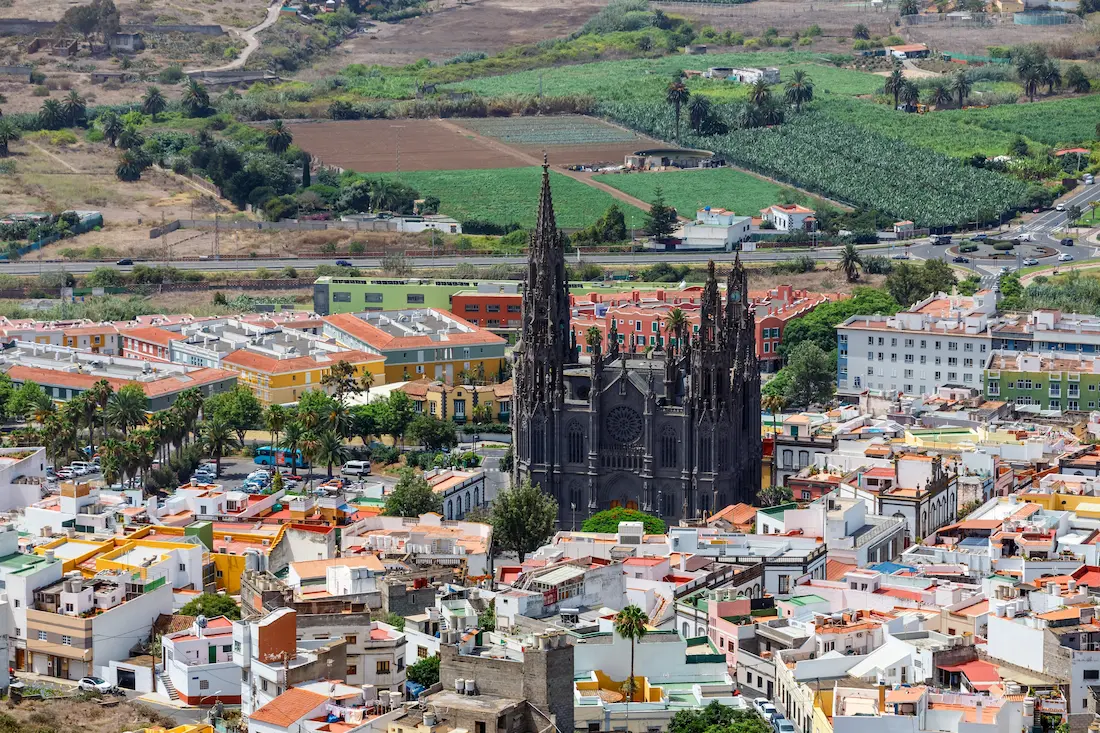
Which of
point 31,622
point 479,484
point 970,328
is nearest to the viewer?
point 31,622

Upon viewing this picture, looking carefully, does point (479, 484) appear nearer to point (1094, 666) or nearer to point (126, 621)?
point (126, 621)

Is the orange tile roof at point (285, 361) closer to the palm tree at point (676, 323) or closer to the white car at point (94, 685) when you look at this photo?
the palm tree at point (676, 323)

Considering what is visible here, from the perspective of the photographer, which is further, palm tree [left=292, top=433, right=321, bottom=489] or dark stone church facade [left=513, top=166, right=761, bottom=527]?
palm tree [left=292, top=433, right=321, bottom=489]

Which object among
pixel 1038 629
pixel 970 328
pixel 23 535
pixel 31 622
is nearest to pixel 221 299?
pixel 970 328

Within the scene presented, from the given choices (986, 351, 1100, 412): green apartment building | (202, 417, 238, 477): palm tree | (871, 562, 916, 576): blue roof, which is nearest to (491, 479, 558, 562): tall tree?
(871, 562, 916, 576): blue roof

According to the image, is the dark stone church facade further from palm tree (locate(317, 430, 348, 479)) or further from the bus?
the bus

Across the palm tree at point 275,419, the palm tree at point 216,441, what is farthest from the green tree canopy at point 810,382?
the palm tree at point 216,441
